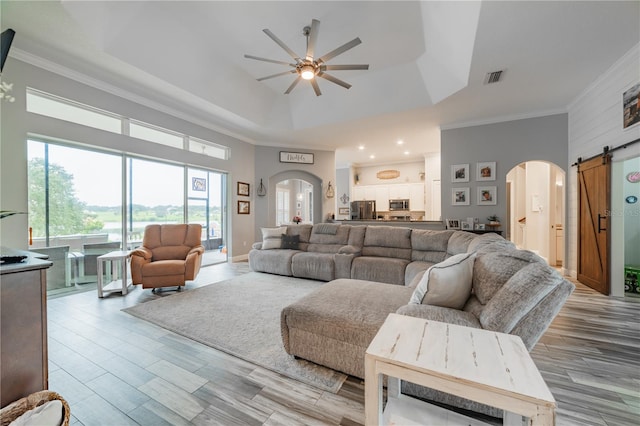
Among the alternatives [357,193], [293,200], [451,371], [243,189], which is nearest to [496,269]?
[451,371]

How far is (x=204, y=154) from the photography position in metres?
5.65

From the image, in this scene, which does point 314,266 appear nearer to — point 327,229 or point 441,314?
point 327,229

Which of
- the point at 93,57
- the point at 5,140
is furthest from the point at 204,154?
the point at 5,140

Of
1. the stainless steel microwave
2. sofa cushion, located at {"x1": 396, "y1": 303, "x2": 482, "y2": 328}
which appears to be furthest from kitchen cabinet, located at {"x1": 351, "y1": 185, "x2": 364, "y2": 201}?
sofa cushion, located at {"x1": 396, "y1": 303, "x2": 482, "y2": 328}

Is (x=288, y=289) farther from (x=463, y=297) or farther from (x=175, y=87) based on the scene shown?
(x=175, y=87)

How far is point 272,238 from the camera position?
5.11 metres

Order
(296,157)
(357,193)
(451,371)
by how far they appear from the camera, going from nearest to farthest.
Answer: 1. (451,371)
2. (296,157)
3. (357,193)

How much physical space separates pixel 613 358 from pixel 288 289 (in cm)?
343

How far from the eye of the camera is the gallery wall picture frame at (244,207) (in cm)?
654

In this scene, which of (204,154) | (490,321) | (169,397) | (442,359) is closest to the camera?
(442,359)

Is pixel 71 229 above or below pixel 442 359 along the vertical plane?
above

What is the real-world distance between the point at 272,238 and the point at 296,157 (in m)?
3.16

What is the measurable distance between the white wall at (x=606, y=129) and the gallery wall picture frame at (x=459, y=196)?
170 cm

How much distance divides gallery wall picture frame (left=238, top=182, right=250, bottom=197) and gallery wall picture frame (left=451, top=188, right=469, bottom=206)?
206 inches
